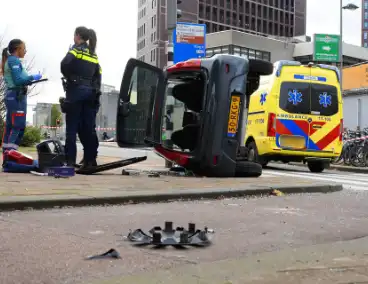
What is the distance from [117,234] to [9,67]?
447cm

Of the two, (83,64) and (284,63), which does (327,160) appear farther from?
(83,64)

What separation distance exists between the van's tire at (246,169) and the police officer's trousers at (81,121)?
240cm

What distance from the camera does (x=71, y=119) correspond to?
7.85 metres

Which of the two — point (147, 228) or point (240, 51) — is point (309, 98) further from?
point (240, 51)

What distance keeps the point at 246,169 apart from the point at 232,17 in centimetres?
10879

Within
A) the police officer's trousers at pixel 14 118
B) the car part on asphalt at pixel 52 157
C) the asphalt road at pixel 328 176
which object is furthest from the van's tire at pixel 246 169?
the police officer's trousers at pixel 14 118

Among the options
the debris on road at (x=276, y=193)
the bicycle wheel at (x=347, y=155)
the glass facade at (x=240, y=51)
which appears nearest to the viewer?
the debris on road at (x=276, y=193)

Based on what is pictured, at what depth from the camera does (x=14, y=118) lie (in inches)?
302

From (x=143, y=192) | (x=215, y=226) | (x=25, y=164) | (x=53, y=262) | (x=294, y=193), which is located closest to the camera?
(x=53, y=262)

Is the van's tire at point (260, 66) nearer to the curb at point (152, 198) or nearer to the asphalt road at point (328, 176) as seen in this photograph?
the asphalt road at point (328, 176)

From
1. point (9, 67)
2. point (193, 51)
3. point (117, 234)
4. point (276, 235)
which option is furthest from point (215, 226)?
point (193, 51)

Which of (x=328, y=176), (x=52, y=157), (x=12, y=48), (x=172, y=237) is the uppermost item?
(x=12, y=48)

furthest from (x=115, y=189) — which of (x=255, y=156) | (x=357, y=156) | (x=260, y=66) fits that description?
(x=357, y=156)

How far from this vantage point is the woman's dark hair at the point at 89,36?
7762 millimetres
